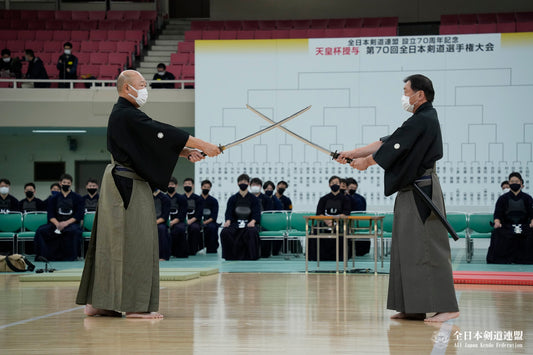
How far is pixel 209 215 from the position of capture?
14.0 meters

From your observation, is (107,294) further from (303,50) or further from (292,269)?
(303,50)

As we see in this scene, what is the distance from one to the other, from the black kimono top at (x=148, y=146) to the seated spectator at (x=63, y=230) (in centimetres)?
786

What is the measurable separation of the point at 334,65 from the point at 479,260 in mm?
4697

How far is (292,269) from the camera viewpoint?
10281mm

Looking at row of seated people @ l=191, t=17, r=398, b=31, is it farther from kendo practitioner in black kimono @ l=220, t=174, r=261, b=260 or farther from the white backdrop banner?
kendo practitioner in black kimono @ l=220, t=174, r=261, b=260

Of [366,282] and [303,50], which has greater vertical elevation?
[303,50]

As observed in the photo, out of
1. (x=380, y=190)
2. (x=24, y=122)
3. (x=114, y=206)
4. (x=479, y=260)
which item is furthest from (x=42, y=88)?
(x=114, y=206)

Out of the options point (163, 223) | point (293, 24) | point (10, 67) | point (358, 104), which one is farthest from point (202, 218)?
point (293, 24)

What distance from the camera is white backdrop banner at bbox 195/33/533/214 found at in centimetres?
1364

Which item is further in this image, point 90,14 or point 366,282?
point 90,14

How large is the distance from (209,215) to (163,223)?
1.77m

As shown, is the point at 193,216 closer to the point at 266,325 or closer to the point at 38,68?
the point at 38,68

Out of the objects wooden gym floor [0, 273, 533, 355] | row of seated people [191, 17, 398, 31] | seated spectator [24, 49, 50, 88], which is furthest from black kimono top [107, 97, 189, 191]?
row of seated people [191, 17, 398, 31]

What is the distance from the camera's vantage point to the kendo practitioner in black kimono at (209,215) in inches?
543
